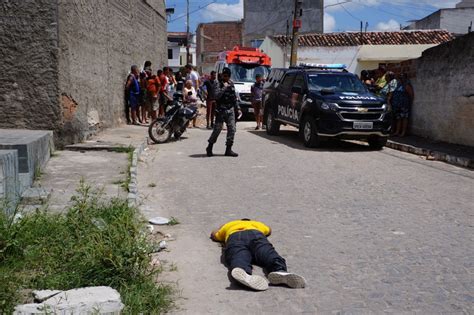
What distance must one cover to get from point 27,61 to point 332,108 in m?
6.58

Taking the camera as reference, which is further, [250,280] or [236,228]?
[236,228]

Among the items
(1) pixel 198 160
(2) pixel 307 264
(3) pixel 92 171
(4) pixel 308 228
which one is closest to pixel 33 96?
(3) pixel 92 171

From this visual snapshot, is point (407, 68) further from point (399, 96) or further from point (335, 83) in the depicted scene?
point (335, 83)

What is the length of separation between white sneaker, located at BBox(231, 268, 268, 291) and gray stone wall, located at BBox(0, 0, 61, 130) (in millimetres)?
6683

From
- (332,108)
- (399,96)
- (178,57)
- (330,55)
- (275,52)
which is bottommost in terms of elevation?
(332,108)

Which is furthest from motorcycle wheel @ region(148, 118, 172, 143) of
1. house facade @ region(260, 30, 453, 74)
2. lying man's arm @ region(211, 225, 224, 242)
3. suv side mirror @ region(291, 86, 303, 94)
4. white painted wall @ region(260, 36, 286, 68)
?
white painted wall @ region(260, 36, 286, 68)

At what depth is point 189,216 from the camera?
637 cm

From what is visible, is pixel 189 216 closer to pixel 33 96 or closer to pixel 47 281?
pixel 47 281

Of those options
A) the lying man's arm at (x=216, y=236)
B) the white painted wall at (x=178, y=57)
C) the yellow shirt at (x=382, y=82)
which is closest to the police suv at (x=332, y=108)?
the yellow shirt at (x=382, y=82)

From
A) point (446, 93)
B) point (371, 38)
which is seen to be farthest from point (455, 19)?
point (446, 93)

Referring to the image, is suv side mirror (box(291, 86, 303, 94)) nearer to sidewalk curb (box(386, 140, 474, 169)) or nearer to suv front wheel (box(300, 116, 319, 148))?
suv front wheel (box(300, 116, 319, 148))

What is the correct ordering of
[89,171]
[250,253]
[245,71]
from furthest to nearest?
[245,71]
[89,171]
[250,253]

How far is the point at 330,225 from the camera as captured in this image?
234 inches

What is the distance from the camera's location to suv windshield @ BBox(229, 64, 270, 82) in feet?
70.5
